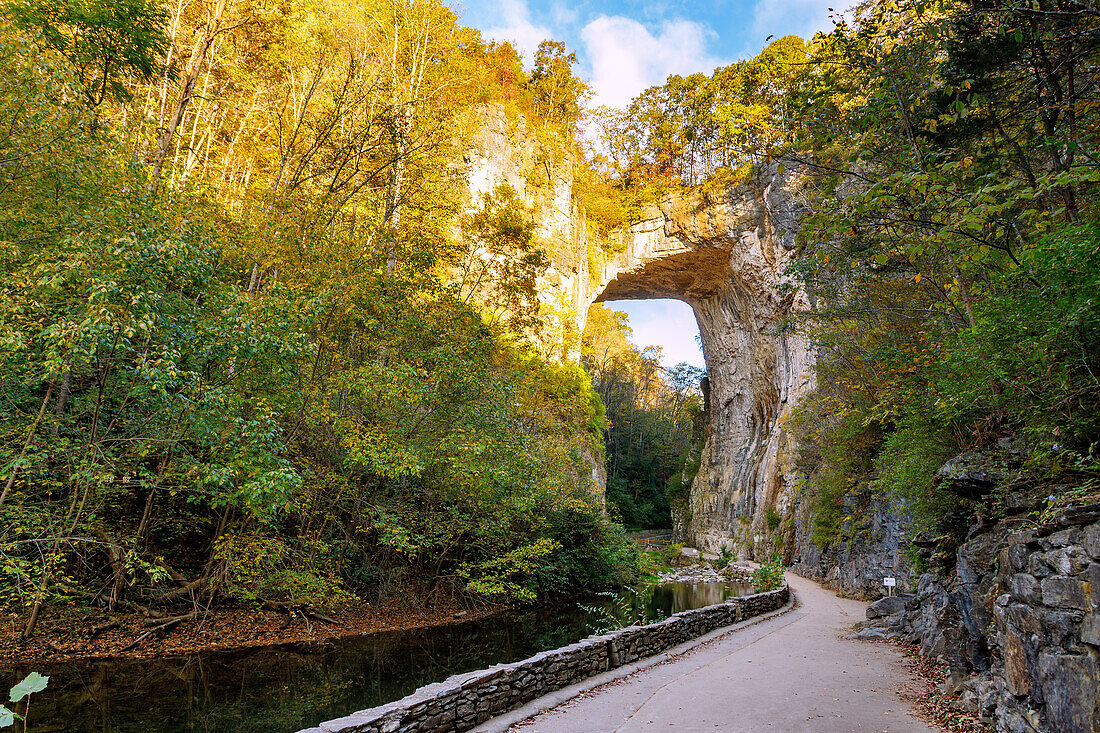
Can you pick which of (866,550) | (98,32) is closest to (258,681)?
(98,32)

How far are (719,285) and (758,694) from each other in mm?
28766

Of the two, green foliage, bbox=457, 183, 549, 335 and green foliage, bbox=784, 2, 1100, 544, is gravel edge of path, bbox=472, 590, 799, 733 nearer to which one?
green foliage, bbox=784, 2, 1100, 544

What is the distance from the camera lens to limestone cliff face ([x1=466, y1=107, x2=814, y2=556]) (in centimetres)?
2489

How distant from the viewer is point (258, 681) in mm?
7633

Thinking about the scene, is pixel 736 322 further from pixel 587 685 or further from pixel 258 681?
pixel 258 681

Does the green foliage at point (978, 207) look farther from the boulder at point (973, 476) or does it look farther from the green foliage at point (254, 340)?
the green foliage at point (254, 340)

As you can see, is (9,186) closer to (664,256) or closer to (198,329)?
(198,329)

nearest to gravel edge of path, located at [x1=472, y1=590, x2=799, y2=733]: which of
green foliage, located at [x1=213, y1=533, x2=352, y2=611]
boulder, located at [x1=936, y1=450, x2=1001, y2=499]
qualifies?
boulder, located at [x1=936, y1=450, x2=1001, y2=499]

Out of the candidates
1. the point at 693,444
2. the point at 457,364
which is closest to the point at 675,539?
the point at 693,444

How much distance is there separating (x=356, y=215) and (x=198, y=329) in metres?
7.14

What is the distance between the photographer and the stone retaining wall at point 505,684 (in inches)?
180

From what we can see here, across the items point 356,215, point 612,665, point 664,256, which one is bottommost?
point 612,665

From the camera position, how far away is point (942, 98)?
6.26 m

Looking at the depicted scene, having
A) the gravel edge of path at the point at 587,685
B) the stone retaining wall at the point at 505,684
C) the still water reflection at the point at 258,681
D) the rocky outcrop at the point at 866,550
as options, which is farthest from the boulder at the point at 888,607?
the still water reflection at the point at 258,681
